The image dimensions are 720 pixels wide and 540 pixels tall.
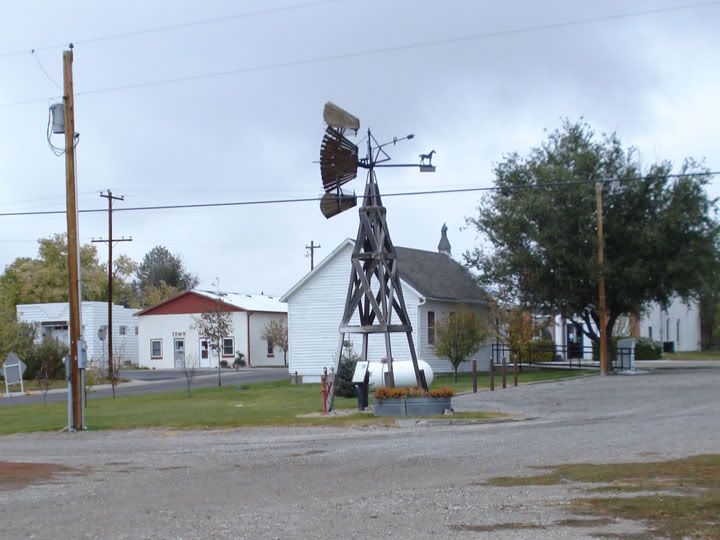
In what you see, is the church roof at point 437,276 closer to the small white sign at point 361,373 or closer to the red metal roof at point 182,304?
the small white sign at point 361,373

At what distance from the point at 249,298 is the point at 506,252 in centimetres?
3571

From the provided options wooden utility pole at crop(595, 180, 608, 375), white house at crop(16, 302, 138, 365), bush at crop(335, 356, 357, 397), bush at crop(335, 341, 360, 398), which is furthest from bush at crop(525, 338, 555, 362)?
white house at crop(16, 302, 138, 365)

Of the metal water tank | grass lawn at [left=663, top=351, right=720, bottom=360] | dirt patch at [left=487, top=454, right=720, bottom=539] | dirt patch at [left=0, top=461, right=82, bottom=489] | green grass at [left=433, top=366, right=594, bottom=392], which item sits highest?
the metal water tank

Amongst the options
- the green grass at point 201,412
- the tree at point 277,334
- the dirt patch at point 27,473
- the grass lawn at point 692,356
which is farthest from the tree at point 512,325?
the dirt patch at point 27,473

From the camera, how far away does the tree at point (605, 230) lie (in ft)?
134

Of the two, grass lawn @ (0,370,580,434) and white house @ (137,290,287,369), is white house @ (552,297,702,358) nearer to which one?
→ white house @ (137,290,287,369)

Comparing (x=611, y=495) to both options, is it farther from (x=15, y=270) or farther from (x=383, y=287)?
(x=15, y=270)

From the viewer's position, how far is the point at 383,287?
25.0 metres

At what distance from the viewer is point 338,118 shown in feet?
81.0

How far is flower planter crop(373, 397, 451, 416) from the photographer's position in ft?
77.7

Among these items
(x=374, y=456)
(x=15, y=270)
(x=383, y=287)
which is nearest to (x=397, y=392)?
(x=383, y=287)

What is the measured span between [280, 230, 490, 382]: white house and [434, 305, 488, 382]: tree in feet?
11.5

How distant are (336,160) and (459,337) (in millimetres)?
15182

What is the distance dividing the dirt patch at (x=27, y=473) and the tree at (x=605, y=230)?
1061 inches
